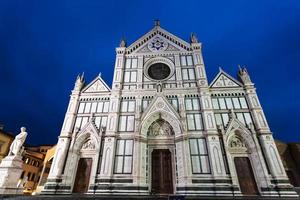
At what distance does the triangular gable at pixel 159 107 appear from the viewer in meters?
15.0

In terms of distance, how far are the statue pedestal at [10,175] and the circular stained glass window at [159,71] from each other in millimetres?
13385

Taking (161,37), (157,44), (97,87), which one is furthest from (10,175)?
(161,37)

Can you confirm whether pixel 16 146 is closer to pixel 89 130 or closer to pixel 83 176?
pixel 89 130

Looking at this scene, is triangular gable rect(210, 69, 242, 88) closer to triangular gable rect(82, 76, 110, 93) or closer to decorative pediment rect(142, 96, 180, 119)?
decorative pediment rect(142, 96, 180, 119)

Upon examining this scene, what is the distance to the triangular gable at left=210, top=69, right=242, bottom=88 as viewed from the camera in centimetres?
1611

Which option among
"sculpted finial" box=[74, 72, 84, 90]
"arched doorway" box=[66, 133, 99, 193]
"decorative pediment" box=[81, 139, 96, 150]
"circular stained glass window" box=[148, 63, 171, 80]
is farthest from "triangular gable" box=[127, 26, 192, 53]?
"arched doorway" box=[66, 133, 99, 193]

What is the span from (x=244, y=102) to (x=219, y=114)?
2.75 m

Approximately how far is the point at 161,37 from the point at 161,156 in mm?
13787

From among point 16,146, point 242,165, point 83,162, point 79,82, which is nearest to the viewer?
point 16,146

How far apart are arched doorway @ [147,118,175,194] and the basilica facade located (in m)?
0.07

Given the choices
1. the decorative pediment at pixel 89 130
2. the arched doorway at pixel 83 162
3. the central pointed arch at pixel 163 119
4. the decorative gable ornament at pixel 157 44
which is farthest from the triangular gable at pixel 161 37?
the arched doorway at pixel 83 162

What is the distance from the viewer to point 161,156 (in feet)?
46.1

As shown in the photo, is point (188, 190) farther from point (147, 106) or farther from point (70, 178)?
point (70, 178)

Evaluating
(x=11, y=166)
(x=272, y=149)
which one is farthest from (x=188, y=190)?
(x=11, y=166)
